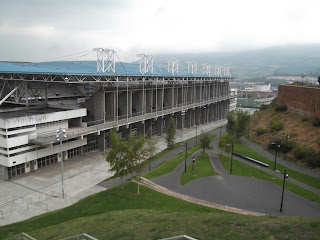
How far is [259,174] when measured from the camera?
32125 millimetres

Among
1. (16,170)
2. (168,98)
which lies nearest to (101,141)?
(16,170)

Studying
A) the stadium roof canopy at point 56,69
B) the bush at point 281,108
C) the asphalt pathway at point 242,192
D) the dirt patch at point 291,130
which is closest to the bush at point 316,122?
the dirt patch at point 291,130

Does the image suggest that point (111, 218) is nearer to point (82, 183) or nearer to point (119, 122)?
point (82, 183)

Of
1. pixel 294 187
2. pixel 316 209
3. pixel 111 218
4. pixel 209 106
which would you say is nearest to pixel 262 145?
pixel 294 187

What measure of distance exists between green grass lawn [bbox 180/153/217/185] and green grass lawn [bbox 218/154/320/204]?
233 centimetres

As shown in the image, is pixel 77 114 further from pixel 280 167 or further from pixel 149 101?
pixel 280 167

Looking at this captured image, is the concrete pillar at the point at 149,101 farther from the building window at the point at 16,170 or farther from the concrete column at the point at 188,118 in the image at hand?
the building window at the point at 16,170

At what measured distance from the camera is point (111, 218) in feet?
61.1

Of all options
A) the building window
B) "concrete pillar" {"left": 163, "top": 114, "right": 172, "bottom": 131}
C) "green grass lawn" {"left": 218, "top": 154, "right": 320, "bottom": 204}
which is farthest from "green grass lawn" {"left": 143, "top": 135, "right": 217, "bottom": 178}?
"concrete pillar" {"left": 163, "top": 114, "right": 172, "bottom": 131}

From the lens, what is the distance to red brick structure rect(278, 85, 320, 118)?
155ft

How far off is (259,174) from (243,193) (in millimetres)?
7032

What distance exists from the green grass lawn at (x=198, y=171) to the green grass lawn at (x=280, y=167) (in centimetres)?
770

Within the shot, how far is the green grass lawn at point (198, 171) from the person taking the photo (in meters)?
30.3

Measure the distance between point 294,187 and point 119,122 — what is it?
28221 mm
